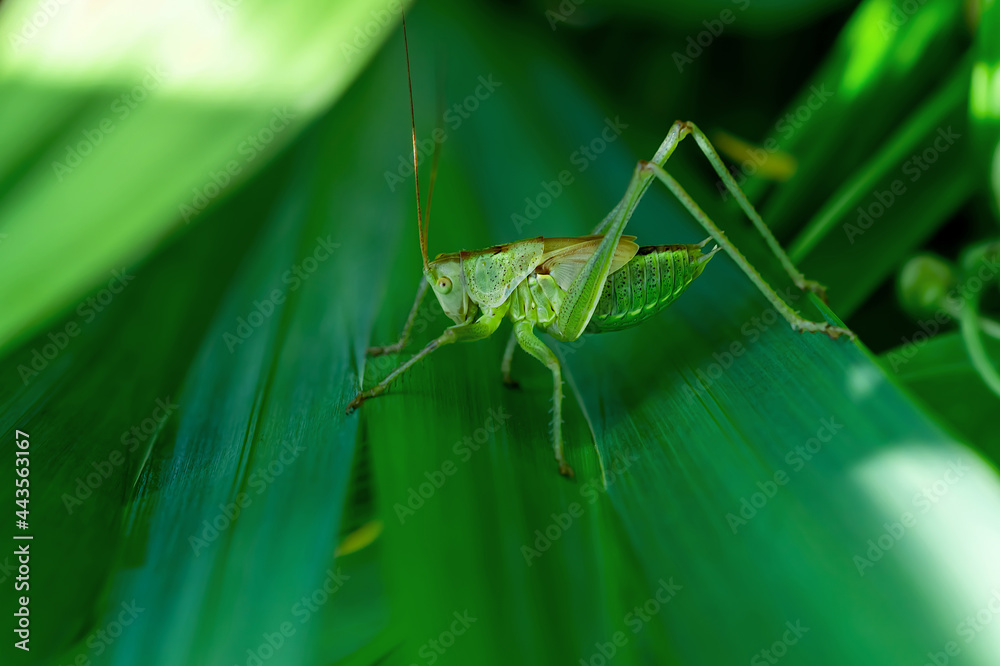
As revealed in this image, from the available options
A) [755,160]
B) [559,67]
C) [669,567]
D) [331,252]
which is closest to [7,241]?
[331,252]

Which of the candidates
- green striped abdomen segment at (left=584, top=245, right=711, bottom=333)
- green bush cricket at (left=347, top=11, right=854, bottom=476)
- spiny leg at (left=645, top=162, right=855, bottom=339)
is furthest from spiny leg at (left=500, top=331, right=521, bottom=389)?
spiny leg at (left=645, top=162, right=855, bottom=339)

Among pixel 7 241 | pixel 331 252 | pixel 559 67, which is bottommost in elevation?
pixel 331 252

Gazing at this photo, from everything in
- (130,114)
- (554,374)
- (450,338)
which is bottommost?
(554,374)

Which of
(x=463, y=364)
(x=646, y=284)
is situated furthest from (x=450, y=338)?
(x=646, y=284)

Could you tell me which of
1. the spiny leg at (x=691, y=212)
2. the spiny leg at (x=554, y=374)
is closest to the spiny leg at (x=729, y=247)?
the spiny leg at (x=691, y=212)

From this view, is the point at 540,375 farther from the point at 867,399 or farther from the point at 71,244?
the point at 71,244

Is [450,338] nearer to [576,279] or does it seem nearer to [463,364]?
[463,364]

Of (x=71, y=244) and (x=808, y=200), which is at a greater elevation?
(x=71, y=244)
